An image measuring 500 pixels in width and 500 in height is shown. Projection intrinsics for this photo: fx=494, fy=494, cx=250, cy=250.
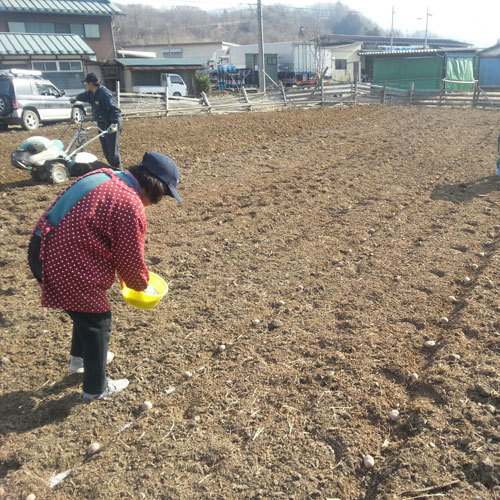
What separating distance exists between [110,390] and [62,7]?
39414 mm

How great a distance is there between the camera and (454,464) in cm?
272

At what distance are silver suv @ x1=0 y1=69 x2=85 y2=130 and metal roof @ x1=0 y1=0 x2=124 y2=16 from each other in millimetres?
20034

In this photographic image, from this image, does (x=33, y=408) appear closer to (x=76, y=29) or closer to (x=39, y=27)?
(x=39, y=27)

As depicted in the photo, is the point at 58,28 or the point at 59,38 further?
the point at 58,28

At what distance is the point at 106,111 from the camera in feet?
28.0

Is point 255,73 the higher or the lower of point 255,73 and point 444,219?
the higher

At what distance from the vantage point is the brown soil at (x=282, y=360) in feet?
9.02

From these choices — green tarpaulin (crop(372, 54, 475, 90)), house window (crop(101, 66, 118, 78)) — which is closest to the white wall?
green tarpaulin (crop(372, 54, 475, 90))

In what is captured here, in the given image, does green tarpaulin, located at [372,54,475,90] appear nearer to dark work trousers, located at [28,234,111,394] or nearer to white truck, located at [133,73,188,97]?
white truck, located at [133,73,188,97]

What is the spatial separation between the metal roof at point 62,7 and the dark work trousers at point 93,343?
38177mm

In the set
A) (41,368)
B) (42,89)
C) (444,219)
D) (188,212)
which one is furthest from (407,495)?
(42,89)

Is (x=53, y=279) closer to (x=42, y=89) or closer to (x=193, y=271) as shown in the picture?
(x=193, y=271)

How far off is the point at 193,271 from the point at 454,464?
3.24 m

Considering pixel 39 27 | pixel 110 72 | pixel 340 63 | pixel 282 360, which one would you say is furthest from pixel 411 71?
pixel 282 360
